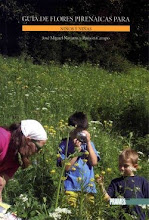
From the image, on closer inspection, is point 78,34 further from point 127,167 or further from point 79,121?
point 127,167

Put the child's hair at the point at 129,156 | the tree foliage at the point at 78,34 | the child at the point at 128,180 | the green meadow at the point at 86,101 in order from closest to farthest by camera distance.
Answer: the child at the point at 128,180 < the child's hair at the point at 129,156 < the tree foliage at the point at 78,34 < the green meadow at the point at 86,101

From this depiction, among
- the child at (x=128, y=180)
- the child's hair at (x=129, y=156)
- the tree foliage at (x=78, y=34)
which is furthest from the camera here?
the tree foliage at (x=78, y=34)

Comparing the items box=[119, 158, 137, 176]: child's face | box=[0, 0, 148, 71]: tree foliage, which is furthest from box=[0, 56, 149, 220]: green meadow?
box=[119, 158, 137, 176]: child's face

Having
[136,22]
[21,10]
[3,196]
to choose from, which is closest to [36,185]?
[3,196]

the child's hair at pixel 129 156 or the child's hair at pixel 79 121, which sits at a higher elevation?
the child's hair at pixel 79 121

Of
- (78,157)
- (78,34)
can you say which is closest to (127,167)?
(78,157)

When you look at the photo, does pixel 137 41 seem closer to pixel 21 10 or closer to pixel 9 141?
pixel 21 10

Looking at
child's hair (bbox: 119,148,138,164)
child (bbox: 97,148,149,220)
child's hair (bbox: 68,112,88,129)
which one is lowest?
child (bbox: 97,148,149,220)

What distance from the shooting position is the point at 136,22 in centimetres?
397

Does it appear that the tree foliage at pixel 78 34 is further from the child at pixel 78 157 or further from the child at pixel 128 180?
the child at pixel 128 180

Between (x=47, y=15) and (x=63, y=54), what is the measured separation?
1.80 metres

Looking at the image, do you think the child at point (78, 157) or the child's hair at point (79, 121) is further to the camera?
the child's hair at point (79, 121)

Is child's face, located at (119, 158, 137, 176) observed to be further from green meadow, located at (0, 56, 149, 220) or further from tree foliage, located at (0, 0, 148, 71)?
tree foliage, located at (0, 0, 148, 71)

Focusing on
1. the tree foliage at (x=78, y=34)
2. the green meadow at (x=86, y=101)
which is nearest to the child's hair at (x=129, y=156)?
the green meadow at (x=86, y=101)
